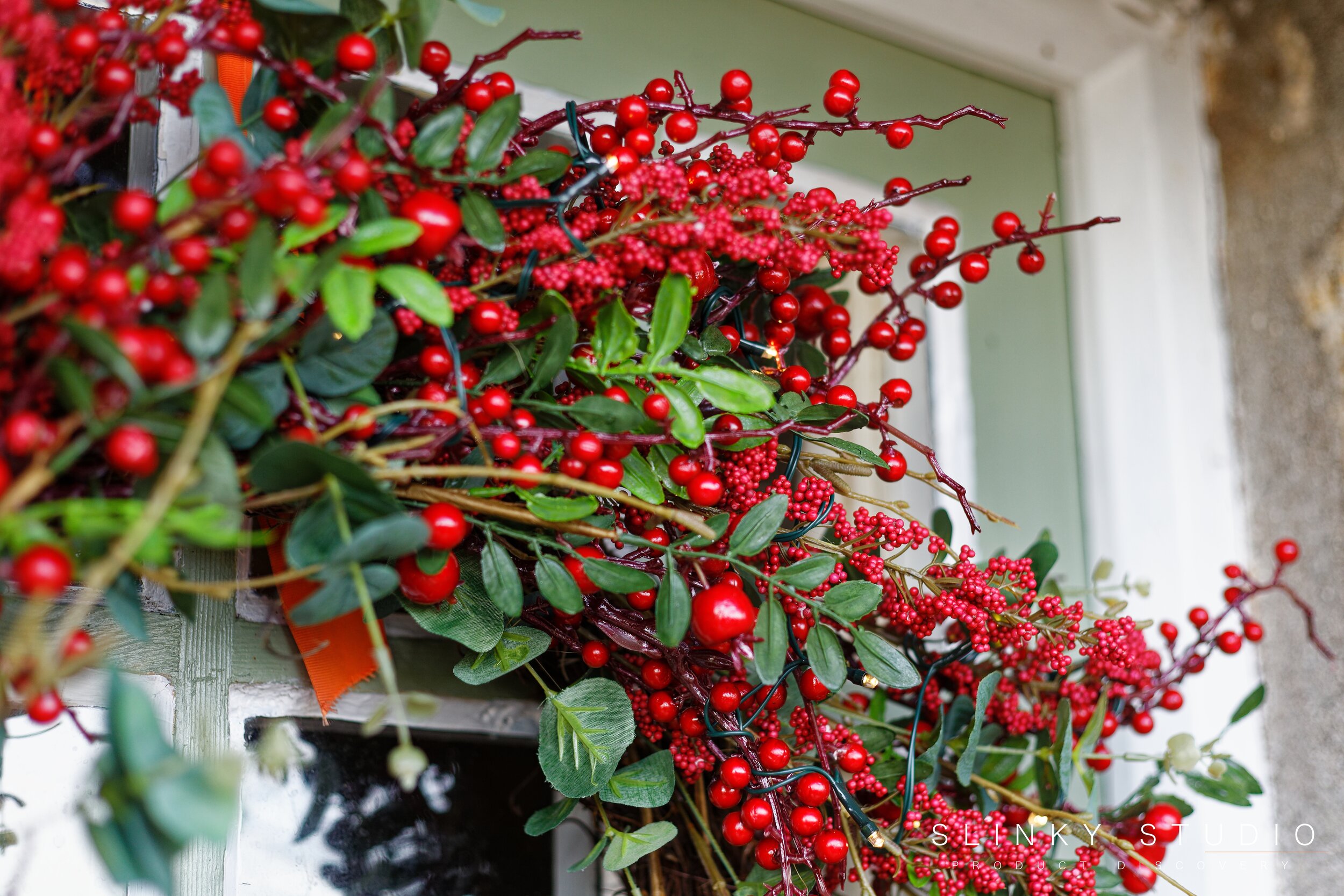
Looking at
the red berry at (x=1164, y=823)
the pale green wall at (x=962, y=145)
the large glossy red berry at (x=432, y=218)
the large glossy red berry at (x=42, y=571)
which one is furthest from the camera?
the pale green wall at (x=962, y=145)

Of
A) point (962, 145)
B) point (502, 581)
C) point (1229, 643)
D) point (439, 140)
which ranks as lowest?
point (1229, 643)

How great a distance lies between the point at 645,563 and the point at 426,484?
0.41 ft

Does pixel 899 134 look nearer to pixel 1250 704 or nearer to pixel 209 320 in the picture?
pixel 209 320

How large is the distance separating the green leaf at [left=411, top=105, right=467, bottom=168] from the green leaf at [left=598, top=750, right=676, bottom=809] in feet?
1.10

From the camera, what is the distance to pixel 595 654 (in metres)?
0.57

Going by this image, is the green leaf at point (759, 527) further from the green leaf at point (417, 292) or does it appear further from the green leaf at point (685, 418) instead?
the green leaf at point (417, 292)

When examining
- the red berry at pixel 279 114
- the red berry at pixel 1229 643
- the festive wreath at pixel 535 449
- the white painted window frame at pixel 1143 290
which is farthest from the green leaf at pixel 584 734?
the white painted window frame at pixel 1143 290

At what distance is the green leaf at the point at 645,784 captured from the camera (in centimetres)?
54

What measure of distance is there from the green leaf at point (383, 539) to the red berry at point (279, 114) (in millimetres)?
199

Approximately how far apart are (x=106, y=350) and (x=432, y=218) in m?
0.15

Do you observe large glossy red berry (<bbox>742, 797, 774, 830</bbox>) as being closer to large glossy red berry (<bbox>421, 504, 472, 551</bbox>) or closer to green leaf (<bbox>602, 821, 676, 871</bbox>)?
green leaf (<bbox>602, 821, 676, 871</bbox>)

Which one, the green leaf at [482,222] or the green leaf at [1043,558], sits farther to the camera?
the green leaf at [1043,558]

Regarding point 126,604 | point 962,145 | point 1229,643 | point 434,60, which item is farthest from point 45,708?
point 962,145

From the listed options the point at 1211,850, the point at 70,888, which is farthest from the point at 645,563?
the point at 1211,850
